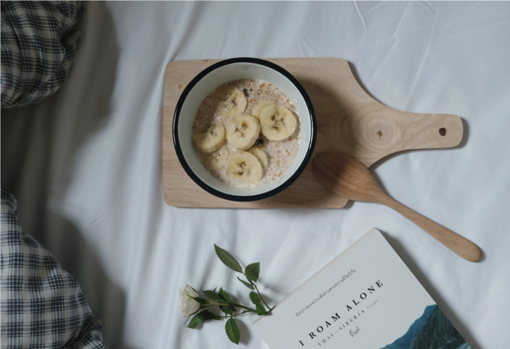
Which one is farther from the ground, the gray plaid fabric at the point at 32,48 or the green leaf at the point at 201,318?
the gray plaid fabric at the point at 32,48

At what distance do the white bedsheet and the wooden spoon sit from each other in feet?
0.12

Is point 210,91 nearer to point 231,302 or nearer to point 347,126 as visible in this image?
point 347,126

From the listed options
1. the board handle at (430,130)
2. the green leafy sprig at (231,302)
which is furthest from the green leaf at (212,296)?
the board handle at (430,130)

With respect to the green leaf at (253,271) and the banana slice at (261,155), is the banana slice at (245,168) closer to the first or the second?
the banana slice at (261,155)

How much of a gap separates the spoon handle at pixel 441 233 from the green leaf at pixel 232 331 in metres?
0.35

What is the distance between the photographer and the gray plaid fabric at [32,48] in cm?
65

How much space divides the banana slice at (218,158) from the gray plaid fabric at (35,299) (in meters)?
0.33

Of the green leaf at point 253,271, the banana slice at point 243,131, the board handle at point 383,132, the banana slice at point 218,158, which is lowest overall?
the green leaf at point 253,271

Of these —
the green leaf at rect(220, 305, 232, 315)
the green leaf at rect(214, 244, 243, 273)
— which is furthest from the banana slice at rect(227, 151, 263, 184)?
the green leaf at rect(220, 305, 232, 315)

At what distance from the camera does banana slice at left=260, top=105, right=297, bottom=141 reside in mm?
679

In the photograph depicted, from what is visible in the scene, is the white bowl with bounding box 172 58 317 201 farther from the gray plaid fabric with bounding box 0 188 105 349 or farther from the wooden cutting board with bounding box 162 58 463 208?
the gray plaid fabric with bounding box 0 188 105 349

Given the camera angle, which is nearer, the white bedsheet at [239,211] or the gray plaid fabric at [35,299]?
the gray plaid fabric at [35,299]

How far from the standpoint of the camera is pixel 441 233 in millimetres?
691

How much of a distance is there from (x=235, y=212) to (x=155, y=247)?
0.17 meters
